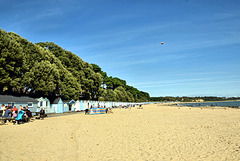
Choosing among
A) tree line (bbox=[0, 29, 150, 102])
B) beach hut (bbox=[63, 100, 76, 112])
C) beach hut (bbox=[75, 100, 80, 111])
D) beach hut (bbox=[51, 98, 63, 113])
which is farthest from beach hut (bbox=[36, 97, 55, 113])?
beach hut (bbox=[75, 100, 80, 111])

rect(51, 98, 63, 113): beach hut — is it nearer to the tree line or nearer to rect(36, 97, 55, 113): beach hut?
Result: rect(36, 97, 55, 113): beach hut

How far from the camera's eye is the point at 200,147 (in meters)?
9.80

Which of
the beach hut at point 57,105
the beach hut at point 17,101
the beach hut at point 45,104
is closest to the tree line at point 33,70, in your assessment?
the beach hut at point 45,104

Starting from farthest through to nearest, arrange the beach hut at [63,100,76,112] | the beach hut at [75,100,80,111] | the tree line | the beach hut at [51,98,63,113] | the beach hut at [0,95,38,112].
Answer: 1. the beach hut at [75,100,80,111]
2. the beach hut at [63,100,76,112]
3. the beach hut at [51,98,63,113]
4. the tree line
5. the beach hut at [0,95,38,112]

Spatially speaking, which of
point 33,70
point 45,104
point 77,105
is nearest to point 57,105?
point 45,104

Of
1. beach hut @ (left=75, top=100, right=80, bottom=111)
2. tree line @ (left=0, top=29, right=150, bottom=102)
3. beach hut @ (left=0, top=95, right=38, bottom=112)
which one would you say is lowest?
beach hut @ (left=75, top=100, right=80, bottom=111)

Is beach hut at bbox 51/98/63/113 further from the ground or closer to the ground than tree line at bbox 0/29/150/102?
closer to the ground

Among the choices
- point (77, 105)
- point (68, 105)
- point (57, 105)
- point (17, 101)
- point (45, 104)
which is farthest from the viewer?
point (77, 105)

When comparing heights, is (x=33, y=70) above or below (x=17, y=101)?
above

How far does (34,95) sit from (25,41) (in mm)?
11039

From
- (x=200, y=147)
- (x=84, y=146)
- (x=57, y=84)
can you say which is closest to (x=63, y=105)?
(x=57, y=84)

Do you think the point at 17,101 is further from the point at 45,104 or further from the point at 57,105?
the point at 57,105

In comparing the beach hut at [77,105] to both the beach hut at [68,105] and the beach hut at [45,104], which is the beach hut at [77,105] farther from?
the beach hut at [45,104]

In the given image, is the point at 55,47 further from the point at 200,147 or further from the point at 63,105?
the point at 200,147
